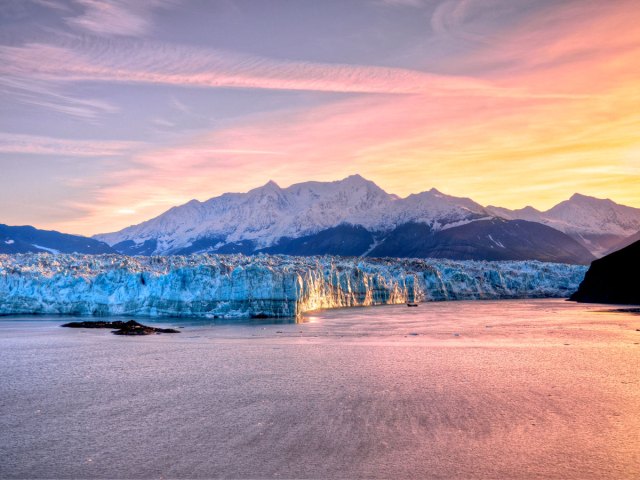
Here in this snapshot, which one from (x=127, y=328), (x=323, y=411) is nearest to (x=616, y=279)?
(x=127, y=328)

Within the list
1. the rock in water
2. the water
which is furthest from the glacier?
the rock in water

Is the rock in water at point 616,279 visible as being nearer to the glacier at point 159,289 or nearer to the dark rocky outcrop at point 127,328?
the glacier at point 159,289

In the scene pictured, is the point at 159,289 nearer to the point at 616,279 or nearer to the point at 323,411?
the point at 323,411

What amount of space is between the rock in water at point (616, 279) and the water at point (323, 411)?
5059 cm

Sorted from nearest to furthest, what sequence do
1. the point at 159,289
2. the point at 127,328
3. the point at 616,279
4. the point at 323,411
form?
the point at 323,411 → the point at 127,328 → the point at 159,289 → the point at 616,279

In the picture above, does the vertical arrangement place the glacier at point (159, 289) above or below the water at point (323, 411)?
above

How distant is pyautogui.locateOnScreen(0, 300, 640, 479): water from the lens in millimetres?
12398

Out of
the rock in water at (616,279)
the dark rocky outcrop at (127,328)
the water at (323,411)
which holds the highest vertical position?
the rock in water at (616,279)

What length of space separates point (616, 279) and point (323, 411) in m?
78.4

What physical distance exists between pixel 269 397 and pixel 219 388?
2796mm

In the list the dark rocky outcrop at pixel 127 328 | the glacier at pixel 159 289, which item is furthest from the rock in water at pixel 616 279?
the dark rocky outcrop at pixel 127 328

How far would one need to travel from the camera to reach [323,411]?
1698 centimetres

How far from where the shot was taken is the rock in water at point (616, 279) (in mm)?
77750

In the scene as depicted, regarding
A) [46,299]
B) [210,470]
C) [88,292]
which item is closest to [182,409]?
[210,470]
